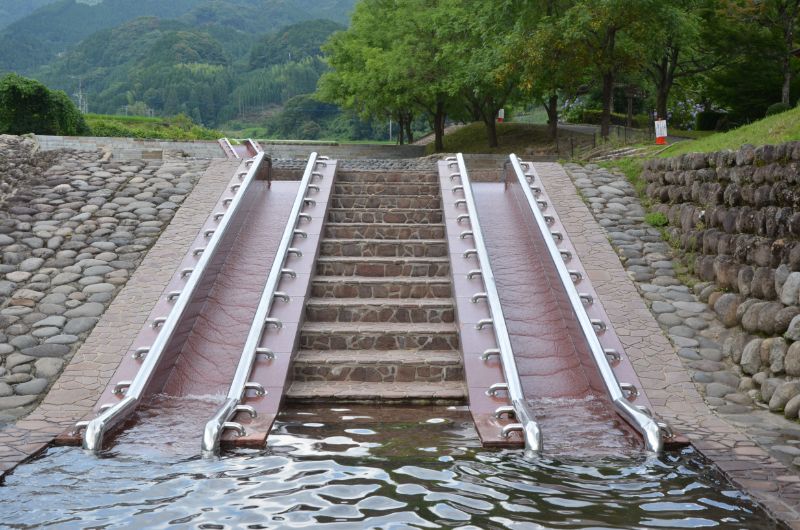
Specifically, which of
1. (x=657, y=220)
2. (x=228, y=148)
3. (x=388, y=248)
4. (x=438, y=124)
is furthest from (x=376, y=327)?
(x=438, y=124)

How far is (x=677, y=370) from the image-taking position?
804 centimetres

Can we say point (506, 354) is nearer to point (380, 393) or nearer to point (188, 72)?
point (380, 393)

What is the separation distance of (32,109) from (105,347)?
20.4 meters

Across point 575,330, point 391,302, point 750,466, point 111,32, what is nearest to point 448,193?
point 391,302

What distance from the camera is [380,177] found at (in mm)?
12773

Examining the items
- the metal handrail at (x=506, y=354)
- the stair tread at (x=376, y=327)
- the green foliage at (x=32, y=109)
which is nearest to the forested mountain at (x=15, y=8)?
the green foliage at (x=32, y=109)

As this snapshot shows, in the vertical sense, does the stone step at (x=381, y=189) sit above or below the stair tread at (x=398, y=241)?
above

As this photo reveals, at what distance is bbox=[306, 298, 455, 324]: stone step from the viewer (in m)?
8.95

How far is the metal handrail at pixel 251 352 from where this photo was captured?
243 inches

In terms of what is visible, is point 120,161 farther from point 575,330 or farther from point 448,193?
point 575,330

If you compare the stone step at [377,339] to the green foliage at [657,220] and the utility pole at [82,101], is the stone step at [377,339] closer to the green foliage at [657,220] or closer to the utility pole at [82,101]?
the green foliage at [657,220]

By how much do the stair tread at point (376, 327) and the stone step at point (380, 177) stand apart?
4.23 metres

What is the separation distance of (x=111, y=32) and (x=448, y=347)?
110 meters

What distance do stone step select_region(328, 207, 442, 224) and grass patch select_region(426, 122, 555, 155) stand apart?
1965cm
